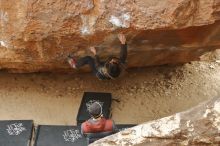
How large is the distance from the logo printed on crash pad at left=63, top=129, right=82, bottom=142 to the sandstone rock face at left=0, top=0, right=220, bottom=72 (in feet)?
3.23

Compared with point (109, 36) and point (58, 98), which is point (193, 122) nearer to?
point (109, 36)

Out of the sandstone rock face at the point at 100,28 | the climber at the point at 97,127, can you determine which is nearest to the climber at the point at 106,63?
the sandstone rock face at the point at 100,28

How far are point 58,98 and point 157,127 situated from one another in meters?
2.85

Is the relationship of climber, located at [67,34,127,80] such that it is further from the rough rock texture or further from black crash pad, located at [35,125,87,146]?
the rough rock texture

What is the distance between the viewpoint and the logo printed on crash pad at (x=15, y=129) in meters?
6.07

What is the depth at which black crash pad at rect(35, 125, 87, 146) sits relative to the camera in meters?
5.90

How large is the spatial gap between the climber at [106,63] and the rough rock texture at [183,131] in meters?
1.73

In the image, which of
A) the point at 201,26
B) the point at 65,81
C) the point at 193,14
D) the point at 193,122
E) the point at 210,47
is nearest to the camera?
the point at 193,122

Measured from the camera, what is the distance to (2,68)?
6688 millimetres

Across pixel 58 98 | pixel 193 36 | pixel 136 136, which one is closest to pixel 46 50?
pixel 58 98

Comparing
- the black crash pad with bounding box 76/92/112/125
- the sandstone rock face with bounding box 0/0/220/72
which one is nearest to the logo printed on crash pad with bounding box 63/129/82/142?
the black crash pad with bounding box 76/92/112/125

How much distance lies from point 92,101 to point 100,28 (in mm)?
1360

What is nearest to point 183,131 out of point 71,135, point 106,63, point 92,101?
point 106,63

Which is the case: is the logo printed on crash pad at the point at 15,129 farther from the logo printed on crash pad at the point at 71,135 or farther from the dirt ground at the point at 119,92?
Result: the logo printed on crash pad at the point at 71,135
